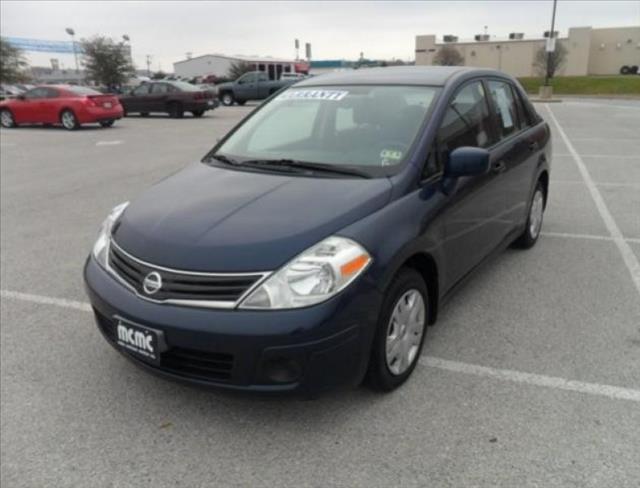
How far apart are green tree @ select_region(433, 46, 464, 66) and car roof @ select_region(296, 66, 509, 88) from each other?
2737 inches

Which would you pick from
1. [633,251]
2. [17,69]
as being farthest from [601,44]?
[633,251]

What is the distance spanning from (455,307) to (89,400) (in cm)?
247

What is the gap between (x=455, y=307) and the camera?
Answer: 4062 millimetres

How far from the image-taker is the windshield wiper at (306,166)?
3.20 meters

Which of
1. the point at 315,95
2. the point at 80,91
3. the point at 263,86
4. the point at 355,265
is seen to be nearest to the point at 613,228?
the point at 315,95

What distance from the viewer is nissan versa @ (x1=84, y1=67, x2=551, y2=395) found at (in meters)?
2.47

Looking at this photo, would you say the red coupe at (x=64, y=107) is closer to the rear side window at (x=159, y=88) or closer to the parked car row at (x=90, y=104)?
the parked car row at (x=90, y=104)

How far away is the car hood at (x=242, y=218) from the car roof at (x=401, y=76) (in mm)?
1112

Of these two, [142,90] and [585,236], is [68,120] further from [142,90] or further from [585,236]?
[585,236]

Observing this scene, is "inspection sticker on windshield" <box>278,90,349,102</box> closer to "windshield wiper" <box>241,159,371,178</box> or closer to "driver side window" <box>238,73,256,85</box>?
"windshield wiper" <box>241,159,371,178</box>

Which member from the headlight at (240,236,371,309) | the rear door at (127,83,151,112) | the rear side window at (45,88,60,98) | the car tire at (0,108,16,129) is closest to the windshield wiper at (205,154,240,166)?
the headlight at (240,236,371,309)

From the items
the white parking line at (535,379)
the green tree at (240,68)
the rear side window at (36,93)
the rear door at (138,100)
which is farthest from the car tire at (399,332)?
the green tree at (240,68)

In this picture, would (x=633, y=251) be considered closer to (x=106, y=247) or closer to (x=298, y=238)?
(x=298, y=238)

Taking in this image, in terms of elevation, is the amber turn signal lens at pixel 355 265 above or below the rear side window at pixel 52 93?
below
